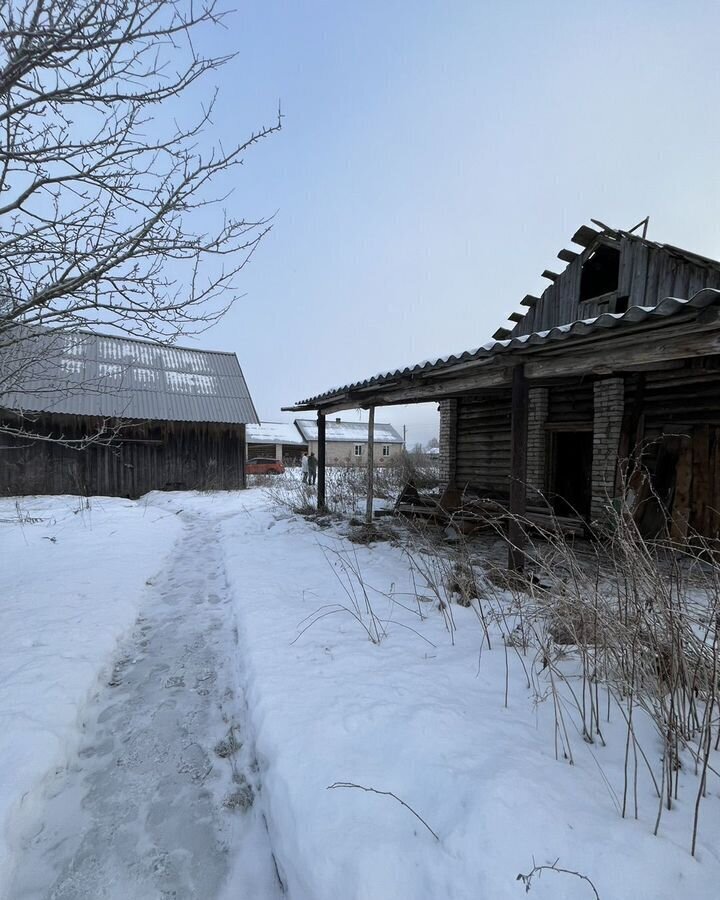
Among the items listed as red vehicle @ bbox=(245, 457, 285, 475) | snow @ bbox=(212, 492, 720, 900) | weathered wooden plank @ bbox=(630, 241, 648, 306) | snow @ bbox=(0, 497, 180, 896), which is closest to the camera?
snow @ bbox=(212, 492, 720, 900)

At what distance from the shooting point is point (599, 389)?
7020 millimetres

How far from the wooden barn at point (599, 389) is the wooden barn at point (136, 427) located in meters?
7.40

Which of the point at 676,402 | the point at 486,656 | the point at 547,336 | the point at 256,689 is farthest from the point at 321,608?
the point at 676,402

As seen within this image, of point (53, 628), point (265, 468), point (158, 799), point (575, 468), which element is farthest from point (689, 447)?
point (265, 468)

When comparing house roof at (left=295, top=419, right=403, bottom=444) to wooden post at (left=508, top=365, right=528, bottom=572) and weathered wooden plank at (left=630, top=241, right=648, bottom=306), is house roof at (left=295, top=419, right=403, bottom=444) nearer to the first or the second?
weathered wooden plank at (left=630, top=241, right=648, bottom=306)

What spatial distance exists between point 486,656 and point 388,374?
4358 mm

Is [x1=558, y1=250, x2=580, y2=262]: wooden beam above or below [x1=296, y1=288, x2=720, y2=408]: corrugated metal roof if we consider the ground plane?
above

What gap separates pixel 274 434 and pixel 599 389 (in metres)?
29.2

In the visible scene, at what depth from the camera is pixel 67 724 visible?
8.23ft

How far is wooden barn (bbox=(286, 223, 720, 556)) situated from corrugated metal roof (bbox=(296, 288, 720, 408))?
1 centimetres

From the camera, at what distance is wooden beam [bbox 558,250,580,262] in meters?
7.95

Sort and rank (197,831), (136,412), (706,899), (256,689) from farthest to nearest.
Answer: (136,412), (256,689), (197,831), (706,899)

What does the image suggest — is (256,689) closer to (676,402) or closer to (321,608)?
(321,608)

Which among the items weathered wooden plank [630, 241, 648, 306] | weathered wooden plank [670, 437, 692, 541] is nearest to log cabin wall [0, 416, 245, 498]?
weathered wooden plank [630, 241, 648, 306]
